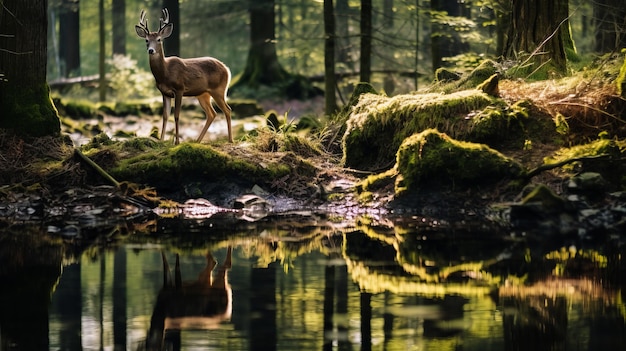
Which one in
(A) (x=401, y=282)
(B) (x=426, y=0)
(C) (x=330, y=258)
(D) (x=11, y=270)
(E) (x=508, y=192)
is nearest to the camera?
(A) (x=401, y=282)

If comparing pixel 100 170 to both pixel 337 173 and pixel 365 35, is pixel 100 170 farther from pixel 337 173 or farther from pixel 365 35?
pixel 365 35

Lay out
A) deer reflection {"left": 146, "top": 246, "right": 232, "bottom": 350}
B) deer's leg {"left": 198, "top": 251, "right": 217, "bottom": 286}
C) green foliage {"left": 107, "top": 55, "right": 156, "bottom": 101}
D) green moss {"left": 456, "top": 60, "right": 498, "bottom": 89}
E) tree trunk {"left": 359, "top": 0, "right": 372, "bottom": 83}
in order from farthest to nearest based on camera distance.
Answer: green foliage {"left": 107, "top": 55, "right": 156, "bottom": 101} < tree trunk {"left": 359, "top": 0, "right": 372, "bottom": 83} < green moss {"left": 456, "top": 60, "right": 498, "bottom": 89} < deer's leg {"left": 198, "top": 251, "right": 217, "bottom": 286} < deer reflection {"left": 146, "top": 246, "right": 232, "bottom": 350}

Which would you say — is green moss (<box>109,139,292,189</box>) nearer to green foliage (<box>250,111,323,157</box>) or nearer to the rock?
green foliage (<box>250,111,323,157</box>)

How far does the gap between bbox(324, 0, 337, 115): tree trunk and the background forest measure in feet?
1.26

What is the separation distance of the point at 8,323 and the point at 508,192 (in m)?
6.71

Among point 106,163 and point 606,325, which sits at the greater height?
point 106,163

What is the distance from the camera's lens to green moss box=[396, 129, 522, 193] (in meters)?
11.7

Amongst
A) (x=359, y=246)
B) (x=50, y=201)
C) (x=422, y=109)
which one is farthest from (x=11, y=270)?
(x=422, y=109)

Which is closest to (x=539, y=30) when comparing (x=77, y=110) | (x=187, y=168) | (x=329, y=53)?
(x=187, y=168)

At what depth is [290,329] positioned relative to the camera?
19.5 feet

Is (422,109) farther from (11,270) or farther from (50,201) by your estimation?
(11,270)

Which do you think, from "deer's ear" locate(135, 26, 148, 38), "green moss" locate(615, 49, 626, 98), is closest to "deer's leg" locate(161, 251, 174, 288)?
"green moss" locate(615, 49, 626, 98)

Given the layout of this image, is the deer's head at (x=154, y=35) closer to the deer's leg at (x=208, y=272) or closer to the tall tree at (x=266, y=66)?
the deer's leg at (x=208, y=272)

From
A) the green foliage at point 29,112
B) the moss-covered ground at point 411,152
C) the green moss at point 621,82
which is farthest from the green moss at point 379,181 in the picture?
the green foliage at point 29,112
